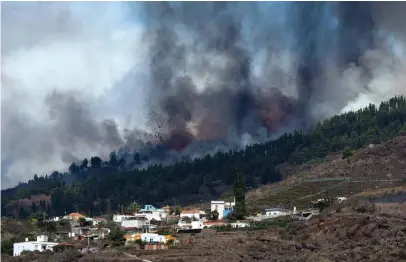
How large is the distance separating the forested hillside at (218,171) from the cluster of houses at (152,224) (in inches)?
1321

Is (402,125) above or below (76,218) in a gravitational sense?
above

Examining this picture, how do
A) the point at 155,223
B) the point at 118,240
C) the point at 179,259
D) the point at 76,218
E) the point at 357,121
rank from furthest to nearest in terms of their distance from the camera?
the point at 357,121
the point at 76,218
the point at 155,223
the point at 118,240
the point at 179,259

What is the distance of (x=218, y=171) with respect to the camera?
159 meters

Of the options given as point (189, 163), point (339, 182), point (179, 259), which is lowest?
point (179, 259)

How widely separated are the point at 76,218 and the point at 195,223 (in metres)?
25.2

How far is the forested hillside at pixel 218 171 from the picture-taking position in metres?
147

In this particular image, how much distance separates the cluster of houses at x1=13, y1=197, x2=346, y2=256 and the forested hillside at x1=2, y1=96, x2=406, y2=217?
110ft

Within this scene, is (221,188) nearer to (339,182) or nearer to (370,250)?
(339,182)

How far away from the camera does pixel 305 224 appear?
76625 millimetres

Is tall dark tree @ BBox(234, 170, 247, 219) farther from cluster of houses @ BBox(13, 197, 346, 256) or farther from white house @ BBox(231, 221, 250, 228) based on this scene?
white house @ BBox(231, 221, 250, 228)

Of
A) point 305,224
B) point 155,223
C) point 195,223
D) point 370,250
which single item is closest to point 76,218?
point 155,223

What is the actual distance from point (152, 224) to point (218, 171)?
5945 centimetres

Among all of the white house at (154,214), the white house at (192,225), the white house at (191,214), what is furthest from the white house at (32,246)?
the white house at (154,214)

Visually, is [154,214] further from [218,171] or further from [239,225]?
Answer: [218,171]
